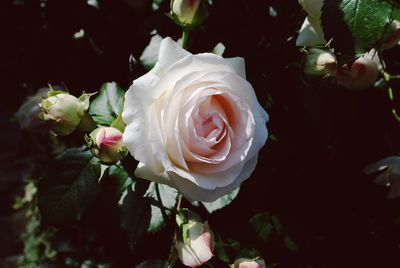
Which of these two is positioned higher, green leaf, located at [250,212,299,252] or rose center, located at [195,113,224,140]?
rose center, located at [195,113,224,140]

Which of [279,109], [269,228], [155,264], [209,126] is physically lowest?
[155,264]

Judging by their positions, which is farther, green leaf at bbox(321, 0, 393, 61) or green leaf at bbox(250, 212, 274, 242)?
green leaf at bbox(250, 212, 274, 242)

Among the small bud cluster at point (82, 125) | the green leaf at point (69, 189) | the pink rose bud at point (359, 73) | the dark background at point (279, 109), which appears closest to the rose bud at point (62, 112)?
the small bud cluster at point (82, 125)

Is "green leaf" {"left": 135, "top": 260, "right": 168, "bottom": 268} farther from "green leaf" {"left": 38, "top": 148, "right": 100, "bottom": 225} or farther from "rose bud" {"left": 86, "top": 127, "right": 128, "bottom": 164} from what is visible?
"rose bud" {"left": 86, "top": 127, "right": 128, "bottom": 164}

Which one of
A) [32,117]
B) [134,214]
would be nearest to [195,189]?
[134,214]

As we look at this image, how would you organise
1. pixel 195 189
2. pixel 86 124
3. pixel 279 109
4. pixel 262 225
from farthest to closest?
pixel 279 109, pixel 262 225, pixel 86 124, pixel 195 189

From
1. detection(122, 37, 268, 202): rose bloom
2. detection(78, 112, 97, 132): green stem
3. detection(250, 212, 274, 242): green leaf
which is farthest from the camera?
detection(250, 212, 274, 242): green leaf

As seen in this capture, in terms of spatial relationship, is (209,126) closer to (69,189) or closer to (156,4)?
(69,189)

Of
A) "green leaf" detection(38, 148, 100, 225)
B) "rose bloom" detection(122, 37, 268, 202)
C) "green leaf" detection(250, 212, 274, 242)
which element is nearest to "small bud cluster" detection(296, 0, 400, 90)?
"rose bloom" detection(122, 37, 268, 202)

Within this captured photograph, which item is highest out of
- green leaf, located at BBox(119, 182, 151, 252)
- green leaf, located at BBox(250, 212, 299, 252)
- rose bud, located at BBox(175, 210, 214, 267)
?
rose bud, located at BBox(175, 210, 214, 267)
